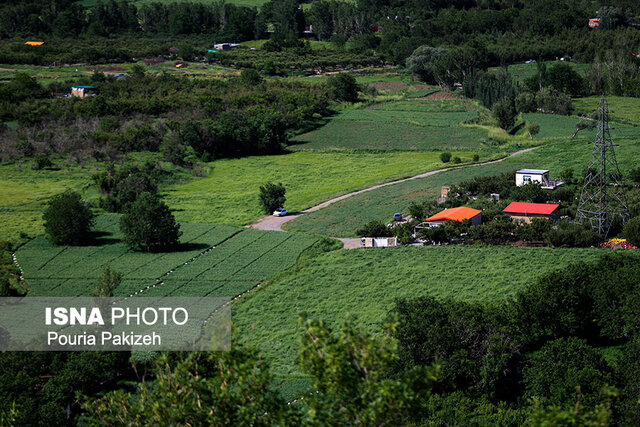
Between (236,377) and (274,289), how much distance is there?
30.6 meters

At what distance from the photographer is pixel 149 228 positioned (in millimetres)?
54750

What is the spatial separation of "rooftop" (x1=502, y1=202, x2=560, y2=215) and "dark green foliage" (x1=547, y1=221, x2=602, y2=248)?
536 centimetres

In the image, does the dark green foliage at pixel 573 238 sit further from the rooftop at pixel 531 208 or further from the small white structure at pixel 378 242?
the small white structure at pixel 378 242

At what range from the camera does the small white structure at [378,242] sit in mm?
56125

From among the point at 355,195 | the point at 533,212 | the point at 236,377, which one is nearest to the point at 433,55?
the point at 355,195

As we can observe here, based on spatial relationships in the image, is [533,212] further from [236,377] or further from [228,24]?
[228,24]

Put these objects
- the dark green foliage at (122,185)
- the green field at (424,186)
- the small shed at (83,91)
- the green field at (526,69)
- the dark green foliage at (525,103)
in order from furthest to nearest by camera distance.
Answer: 1. the green field at (526,69)
2. the small shed at (83,91)
3. the dark green foliage at (525,103)
4. the dark green foliage at (122,185)
5. the green field at (424,186)

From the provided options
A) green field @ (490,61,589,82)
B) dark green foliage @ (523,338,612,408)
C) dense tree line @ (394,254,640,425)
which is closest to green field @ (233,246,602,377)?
dense tree line @ (394,254,640,425)

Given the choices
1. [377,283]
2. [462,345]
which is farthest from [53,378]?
[377,283]

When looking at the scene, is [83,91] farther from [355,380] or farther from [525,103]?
Answer: [355,380]

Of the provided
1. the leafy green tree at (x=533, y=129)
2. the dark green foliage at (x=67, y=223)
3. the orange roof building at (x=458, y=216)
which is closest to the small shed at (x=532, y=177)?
the orange roof building at (x=458, y=216)

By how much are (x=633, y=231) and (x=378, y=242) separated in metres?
17.0

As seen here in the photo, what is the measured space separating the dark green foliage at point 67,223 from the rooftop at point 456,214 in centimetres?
2563

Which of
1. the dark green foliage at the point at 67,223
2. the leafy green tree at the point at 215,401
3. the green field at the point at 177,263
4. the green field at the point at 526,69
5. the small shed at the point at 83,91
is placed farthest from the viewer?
the green field at the point at 526,69
